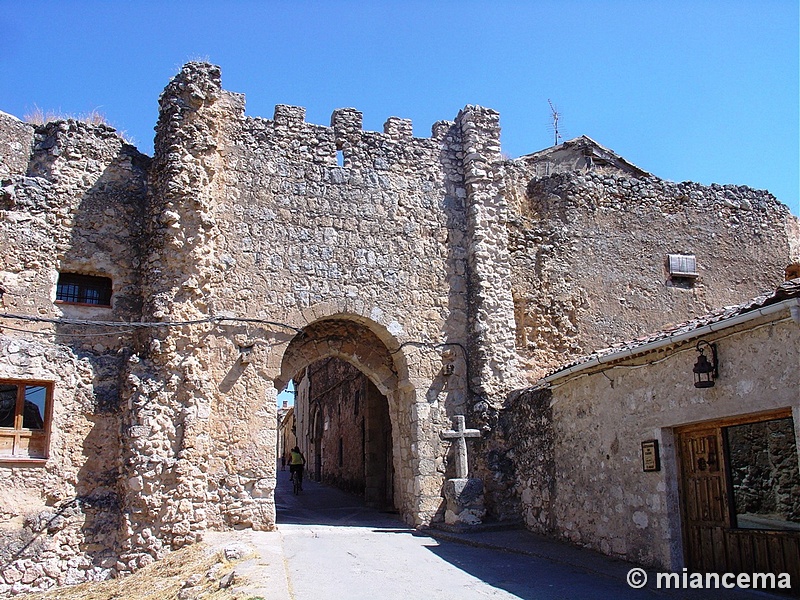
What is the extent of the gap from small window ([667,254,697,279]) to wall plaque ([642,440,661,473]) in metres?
7.11

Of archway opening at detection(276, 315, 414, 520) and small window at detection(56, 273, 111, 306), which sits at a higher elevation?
small window at detection(56, 273, 111, 306)

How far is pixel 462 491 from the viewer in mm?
11609

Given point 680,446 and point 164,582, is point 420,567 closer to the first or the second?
point 164,582

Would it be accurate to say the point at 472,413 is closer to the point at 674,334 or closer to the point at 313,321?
the point at 313,321

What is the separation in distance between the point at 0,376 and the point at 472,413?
740 cm

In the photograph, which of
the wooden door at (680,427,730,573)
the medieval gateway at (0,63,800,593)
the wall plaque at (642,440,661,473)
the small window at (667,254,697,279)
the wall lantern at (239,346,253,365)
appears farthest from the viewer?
the small window at (667,254,697,279)

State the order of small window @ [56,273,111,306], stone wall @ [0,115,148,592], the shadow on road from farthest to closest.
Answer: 1. the shadow on road
2. small window @ [56,273,111,306]
3. stone wall @ [0,115,148,592]

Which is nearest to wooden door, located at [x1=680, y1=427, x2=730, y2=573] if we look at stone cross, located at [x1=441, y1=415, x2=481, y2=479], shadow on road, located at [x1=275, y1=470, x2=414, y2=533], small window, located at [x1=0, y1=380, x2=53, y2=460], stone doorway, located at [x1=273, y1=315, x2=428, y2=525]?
stone cross, located at [x1=441, y1=415, x2=481, y2=479]

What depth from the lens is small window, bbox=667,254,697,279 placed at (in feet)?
48.7

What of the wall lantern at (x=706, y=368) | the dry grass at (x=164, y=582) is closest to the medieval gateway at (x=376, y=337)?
the wall lantern at (x=706, y=368)

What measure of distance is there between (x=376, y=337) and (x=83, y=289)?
16.6 feet

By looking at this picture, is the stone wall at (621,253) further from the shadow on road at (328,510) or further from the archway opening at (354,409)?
the shadow on road at (328,510)

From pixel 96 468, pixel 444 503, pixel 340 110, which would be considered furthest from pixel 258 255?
pixel 444 503

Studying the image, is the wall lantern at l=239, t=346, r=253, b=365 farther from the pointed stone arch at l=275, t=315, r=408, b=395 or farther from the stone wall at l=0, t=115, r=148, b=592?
the stone wall at l=0, t=115, r=148, b=592
